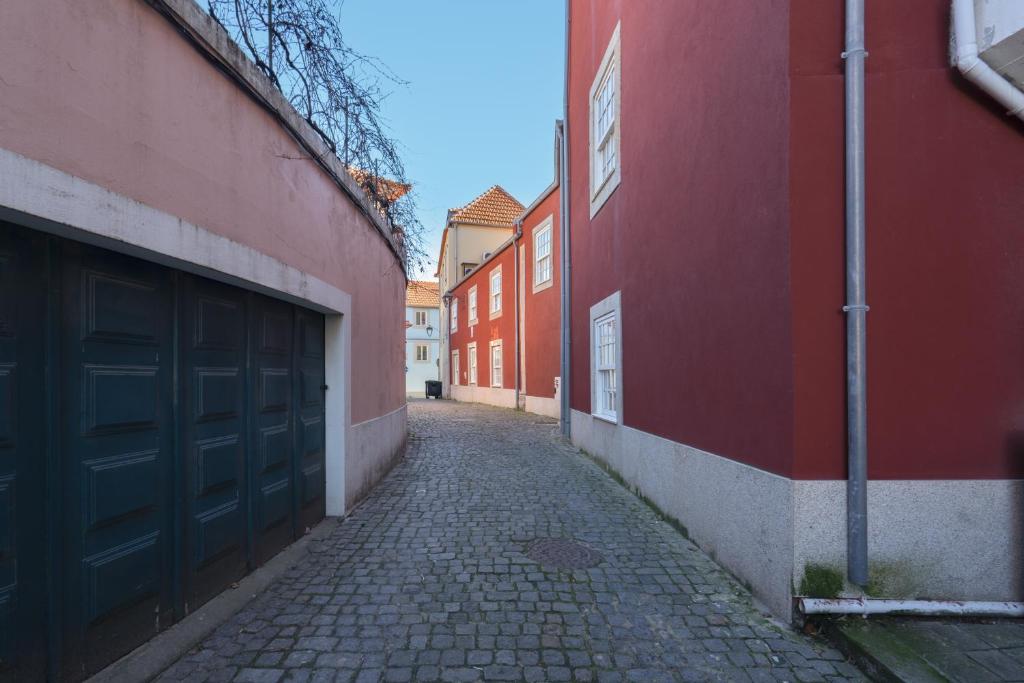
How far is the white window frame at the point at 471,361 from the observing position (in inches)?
950

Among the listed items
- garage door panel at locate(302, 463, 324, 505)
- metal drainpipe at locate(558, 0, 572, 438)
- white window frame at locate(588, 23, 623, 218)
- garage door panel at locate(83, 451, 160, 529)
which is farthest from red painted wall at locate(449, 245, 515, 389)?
garage door panel at locate(83, 451, 160, 529)

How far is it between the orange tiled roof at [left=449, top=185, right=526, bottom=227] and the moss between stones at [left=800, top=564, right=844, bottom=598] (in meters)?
25.7

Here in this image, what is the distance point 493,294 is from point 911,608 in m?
18.4

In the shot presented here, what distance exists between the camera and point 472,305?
24.3 meters

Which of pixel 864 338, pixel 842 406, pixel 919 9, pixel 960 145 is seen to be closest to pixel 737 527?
pixel 842 406

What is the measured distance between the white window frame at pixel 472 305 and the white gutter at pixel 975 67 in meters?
20.8

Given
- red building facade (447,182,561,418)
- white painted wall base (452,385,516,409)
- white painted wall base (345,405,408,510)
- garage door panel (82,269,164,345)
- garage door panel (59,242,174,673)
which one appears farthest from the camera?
white painted wall base (452,385,516,409)

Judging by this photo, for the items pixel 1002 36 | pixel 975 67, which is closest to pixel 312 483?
pixel 975 67

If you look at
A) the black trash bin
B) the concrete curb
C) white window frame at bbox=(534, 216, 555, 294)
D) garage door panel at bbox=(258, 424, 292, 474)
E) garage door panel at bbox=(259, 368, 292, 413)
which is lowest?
the black trash bin

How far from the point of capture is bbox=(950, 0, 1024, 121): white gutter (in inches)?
117

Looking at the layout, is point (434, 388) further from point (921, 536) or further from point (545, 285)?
point (921, 536)

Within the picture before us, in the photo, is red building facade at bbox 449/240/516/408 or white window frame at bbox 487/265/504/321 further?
white window frame at bbox 487/265/504/321

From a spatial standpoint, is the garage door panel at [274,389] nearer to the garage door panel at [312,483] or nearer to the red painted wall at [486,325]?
the garage door panel at [312,483]

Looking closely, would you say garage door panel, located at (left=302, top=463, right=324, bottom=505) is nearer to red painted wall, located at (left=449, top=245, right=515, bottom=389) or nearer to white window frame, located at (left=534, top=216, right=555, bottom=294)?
white window frame, located at (left=534, top=216, right=555, bottom=294)
